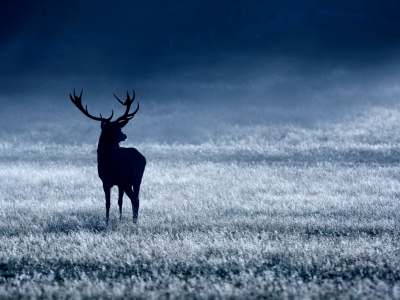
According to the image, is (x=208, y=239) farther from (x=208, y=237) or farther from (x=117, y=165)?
(x=117, y=165)

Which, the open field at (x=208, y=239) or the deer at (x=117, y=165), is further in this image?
the deer at (x=117, y=165)

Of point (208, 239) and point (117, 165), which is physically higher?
point (117, 165)

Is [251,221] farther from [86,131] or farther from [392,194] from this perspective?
[86,131]

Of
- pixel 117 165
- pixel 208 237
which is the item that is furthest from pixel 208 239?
pixel 117 165

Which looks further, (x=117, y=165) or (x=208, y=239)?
(x=117, y=165)

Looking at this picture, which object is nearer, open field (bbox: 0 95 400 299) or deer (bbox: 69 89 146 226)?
open field (bbox: 0 95 400 299)

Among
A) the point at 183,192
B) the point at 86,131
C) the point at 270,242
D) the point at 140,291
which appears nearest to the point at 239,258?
the point at 270,242

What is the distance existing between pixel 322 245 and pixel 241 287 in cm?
240

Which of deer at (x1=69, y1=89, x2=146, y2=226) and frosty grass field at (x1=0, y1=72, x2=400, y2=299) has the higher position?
→ deer at (x1=69, y1=89, x2=146, y2=226)

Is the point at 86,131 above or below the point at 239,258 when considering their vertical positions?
above

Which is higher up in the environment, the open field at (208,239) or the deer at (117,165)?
the deer at (117,165)

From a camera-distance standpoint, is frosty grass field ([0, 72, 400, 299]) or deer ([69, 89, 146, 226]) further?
deer ([69, 89, 146, 226])

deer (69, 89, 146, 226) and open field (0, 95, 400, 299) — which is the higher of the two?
deer (69, 89, 146, 226)

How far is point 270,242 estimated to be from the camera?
7.53 metres
